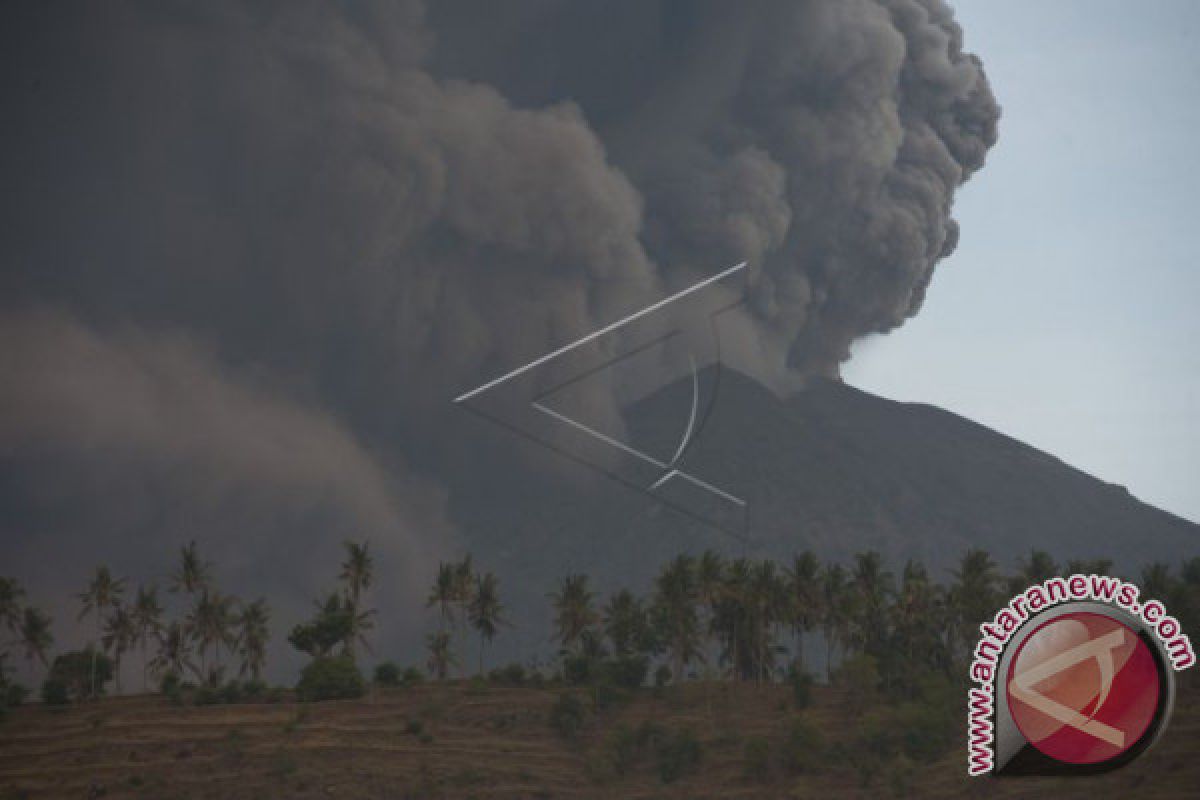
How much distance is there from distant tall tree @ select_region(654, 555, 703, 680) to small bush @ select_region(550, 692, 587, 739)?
12758mm

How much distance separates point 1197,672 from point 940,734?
23.0m

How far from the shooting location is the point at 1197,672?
427 feet

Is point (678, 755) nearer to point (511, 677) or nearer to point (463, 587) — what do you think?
point (511, 677)

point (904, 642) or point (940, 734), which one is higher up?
point (904, 642)

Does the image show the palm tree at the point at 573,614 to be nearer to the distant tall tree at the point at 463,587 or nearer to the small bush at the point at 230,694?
the distant tall tree at the point at 463,587

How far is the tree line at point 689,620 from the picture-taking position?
145m

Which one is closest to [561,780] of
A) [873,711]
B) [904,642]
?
[873,711]

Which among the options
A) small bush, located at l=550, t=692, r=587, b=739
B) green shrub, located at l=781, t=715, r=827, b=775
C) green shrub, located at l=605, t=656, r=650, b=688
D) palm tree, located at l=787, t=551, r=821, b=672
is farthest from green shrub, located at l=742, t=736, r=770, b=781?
green shrub, located at l=605, t=656, r=650, b=688

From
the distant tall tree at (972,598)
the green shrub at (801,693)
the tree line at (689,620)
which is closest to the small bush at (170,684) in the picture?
the tree line at (689,620)

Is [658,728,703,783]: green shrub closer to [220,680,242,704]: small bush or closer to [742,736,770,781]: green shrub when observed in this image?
[742,736,770,781]: green shrub

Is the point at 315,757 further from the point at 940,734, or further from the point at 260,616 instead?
the point at 940,734

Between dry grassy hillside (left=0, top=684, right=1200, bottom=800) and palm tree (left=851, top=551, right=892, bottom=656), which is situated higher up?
palm tree (left=851, top=551, right=892, bottom=656)

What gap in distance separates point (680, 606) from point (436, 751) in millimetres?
30725

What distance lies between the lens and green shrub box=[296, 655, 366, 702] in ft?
490
